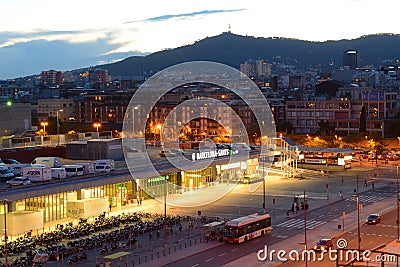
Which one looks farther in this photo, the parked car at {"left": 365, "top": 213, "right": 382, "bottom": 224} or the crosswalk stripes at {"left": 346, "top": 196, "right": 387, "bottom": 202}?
the crosswalk stripes at {"left": 346, "top": 196, "right": 387, "bottom": 202}

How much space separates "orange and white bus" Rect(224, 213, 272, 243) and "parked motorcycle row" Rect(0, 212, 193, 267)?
3.72 metres

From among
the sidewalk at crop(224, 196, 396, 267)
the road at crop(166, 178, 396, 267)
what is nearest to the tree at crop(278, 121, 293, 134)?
the road at crop(166, 178, 396, 267)

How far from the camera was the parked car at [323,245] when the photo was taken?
93.8ft

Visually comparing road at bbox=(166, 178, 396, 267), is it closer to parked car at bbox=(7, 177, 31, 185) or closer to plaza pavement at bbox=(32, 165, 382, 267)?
plaza pavement at bbox=(32, 165, 382, 267)

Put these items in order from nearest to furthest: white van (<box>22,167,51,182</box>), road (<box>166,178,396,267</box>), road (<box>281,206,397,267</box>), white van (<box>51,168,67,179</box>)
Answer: road (<box>281,206,397,267</box>)
road (<box>166,178,396,267</box>)
white van (<box>22,167,51,182</box>)
white van (<box>51,168,67,179</box>)

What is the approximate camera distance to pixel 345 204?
4172 centimetres

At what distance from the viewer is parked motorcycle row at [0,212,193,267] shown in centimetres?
2806

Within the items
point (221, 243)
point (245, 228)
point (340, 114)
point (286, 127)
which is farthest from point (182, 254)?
point (340, 114)

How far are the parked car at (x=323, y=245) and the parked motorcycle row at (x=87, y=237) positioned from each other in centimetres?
797

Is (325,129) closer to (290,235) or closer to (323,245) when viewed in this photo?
(290,235)

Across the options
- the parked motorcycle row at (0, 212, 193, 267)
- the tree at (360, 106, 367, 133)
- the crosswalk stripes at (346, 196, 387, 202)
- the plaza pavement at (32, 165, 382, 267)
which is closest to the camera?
the plaza pavement at (32, 165, 382, 267)

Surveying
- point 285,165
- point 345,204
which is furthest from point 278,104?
point 345,204

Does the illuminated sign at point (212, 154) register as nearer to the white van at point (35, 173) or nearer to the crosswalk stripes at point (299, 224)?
the crosswalk stripes at point (299, 224)

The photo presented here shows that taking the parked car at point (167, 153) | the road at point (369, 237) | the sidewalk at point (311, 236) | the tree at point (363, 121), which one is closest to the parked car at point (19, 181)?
the sidewalk at point (311, 236)
